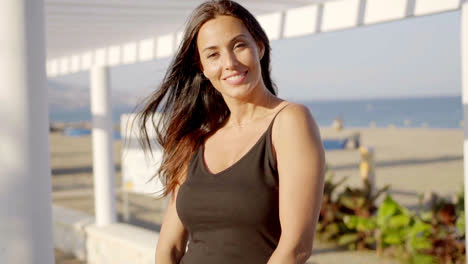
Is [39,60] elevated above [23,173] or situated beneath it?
elevated above

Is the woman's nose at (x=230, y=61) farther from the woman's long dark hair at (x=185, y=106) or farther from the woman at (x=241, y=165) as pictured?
the woman's long dark hair at (x=185, y=106)

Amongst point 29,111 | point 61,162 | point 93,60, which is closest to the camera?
point 29,111

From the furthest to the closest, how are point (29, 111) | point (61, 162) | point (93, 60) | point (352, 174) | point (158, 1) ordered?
point (61, 162) → point (352, 174) → point (93, 60) → point (158, 1) → point (29, 111)

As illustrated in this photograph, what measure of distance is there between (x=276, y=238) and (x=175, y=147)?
21.0 inches

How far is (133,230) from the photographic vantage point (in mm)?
6090

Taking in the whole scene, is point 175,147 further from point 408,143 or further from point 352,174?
point 408,143

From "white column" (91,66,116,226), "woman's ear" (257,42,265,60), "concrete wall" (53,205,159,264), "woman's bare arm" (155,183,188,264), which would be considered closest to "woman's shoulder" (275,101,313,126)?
"woman's ear" (257,42,265,60)

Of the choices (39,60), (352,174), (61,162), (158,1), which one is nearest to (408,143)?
(352,174)

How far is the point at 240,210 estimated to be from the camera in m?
1.58

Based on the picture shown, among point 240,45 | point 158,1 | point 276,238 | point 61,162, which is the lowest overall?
point 61,162

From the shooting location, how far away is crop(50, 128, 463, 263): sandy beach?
34.2ft

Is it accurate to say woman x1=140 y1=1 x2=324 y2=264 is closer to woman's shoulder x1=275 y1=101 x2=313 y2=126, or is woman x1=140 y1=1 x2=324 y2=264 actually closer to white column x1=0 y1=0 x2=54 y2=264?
woman's shoulder x1=275 y1=101 x2=313 y2=126

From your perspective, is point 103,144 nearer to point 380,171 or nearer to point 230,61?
point 230,61

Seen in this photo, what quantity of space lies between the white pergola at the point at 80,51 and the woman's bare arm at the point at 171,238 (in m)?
1.05
